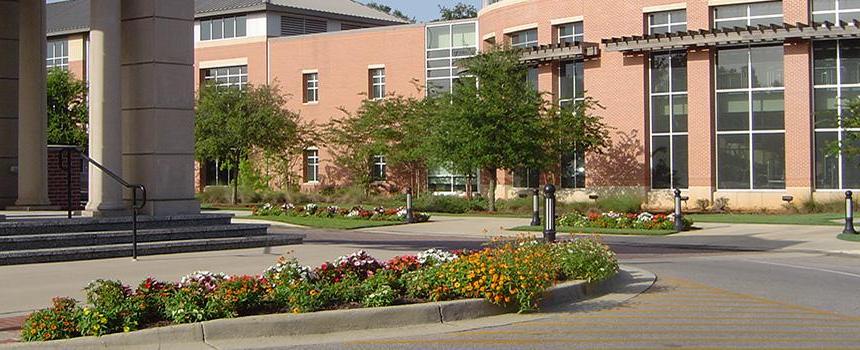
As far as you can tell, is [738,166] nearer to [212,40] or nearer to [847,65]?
[847,65]

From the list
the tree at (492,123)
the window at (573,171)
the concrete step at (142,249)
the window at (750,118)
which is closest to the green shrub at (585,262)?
the concrete step at (142,249)

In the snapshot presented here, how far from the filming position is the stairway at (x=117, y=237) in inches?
651

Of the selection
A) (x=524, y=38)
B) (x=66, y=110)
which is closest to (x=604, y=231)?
A: (x=524, y=38)

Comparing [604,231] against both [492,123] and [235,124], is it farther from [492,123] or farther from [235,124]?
[235,124]

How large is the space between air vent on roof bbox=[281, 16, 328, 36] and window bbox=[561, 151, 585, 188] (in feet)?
70.3

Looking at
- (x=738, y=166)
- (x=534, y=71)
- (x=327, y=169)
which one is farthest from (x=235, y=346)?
(x=327, y=169)

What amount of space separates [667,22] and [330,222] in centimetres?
1793

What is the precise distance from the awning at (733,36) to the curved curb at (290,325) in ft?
98.7

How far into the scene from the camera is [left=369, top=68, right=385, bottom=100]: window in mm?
56000

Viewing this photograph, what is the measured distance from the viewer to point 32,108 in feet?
72.9

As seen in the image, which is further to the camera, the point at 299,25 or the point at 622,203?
the point at 299,25

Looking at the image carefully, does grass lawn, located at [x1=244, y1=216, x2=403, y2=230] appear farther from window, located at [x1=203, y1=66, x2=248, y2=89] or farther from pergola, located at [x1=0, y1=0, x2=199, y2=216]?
window, located at [x1=203, y1=66, x2=248, y2=89]

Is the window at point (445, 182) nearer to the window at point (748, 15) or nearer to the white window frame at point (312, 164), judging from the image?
the white window frame at point (312, 164)

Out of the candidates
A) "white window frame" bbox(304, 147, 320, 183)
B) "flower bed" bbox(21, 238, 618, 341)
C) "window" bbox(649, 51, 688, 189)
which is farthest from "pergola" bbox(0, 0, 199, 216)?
"white window frame" bbox(304, 147, 320, 183)
